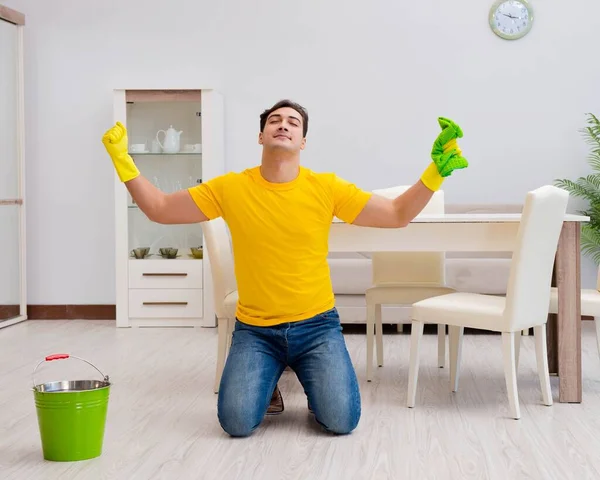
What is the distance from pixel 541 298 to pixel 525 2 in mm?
3064

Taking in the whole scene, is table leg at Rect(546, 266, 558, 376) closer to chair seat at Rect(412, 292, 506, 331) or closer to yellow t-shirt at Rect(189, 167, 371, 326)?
chair seat at Rect(412, 292, 506, 331)

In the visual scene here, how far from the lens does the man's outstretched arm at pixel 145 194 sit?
2.88 metres

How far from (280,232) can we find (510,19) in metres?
Result: 3.45

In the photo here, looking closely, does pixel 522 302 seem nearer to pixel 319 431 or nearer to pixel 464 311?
pixel 464 311

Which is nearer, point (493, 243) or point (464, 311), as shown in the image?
point (464, 311)

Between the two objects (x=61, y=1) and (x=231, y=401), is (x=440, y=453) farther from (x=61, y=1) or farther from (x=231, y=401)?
(x=61, y=1)

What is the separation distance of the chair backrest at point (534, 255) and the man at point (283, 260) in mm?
497

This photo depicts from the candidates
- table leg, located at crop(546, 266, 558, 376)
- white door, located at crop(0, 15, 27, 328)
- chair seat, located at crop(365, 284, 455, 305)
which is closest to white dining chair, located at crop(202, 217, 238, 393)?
chair seat, located at crop(365, 284, 455, 305)

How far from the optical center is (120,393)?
382cm

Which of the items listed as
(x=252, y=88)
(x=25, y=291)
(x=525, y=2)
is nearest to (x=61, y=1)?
(x=252, y=88)

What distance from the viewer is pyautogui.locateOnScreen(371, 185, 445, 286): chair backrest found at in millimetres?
4395

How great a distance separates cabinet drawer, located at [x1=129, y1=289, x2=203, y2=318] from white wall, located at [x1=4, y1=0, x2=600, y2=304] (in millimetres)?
479

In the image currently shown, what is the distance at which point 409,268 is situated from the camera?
442 centimetres

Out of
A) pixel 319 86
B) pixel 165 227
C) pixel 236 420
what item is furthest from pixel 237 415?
pixel 319 86
